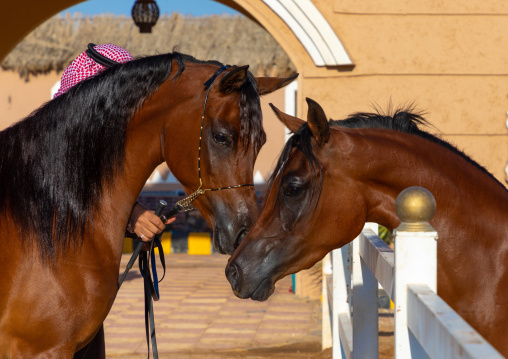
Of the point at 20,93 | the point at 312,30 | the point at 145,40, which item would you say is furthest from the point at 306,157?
the point at 20,93

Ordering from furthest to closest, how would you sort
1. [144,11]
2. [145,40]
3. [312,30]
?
[145,40] → [144,11] → [312,30]

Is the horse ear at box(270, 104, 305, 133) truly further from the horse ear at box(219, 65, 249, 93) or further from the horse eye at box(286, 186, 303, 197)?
the horse eye at box(286, 186, 303, 197)

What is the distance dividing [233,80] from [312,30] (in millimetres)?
5448

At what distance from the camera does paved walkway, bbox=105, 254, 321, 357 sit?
253 inches

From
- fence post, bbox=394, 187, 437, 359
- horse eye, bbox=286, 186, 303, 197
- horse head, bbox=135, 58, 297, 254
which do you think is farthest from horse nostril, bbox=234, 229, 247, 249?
fence post, bbox=394, 187, 437, 359

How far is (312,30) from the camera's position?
8.02 meters

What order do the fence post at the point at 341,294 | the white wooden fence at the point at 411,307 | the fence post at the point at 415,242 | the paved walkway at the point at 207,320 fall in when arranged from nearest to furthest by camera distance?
the white wooden fence at the point at 411,307
the fence post at the point at 415,242
the fence post at the point at 341,294
the paved walkway at the point at 207,320

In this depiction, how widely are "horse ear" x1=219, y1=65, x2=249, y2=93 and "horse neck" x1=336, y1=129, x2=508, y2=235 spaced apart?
1.56 feet

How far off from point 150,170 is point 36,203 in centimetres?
44

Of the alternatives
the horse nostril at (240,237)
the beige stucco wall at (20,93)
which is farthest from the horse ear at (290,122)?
the beige stucco wall at (20,93)

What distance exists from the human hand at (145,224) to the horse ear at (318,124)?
28.8 inches

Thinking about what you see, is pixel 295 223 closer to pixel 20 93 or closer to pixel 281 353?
pixel 281 353

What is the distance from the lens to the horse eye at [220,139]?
108 inches

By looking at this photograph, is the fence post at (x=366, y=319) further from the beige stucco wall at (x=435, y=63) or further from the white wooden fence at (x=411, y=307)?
the beige stucco wall at (x=435, y=63)
